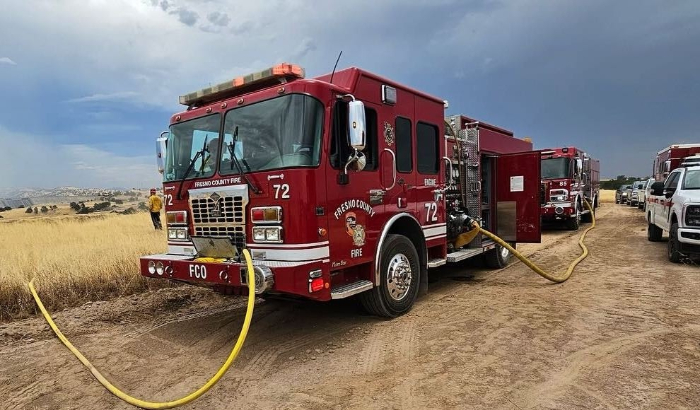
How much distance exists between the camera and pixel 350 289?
4660 mm

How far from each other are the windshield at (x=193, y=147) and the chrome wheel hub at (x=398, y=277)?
2.30m

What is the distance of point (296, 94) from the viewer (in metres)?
4.37

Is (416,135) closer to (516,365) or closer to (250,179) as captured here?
(250,179)

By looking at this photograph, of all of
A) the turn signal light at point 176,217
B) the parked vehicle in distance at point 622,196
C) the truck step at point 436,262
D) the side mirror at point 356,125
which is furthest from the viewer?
the parked vehicle in distance at point 622,196

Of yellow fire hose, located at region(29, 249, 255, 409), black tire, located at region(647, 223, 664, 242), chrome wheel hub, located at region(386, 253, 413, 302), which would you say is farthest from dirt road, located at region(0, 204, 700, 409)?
black tire, located at region(647, 223, 664, 242)

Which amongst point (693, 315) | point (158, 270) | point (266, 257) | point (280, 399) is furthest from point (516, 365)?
point (158, 270)

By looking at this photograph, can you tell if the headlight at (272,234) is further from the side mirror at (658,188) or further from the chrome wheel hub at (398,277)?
the side mirror at (658,188)

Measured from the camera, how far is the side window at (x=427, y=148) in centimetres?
605

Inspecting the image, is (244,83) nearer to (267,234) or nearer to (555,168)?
(267,234)

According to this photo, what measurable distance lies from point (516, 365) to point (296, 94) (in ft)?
10.3

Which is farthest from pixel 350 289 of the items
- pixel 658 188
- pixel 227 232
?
pixel 658 188

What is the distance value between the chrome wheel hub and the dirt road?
0.34 metres

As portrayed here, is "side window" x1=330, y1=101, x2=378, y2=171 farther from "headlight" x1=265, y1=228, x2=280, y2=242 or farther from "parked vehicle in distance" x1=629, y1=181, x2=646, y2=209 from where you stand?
"parked vehicle in distance" x1=629, y1=181, x2=646, y2=209

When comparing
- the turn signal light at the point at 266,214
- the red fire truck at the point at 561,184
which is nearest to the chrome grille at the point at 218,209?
the turn signal light at the point at 266,214
